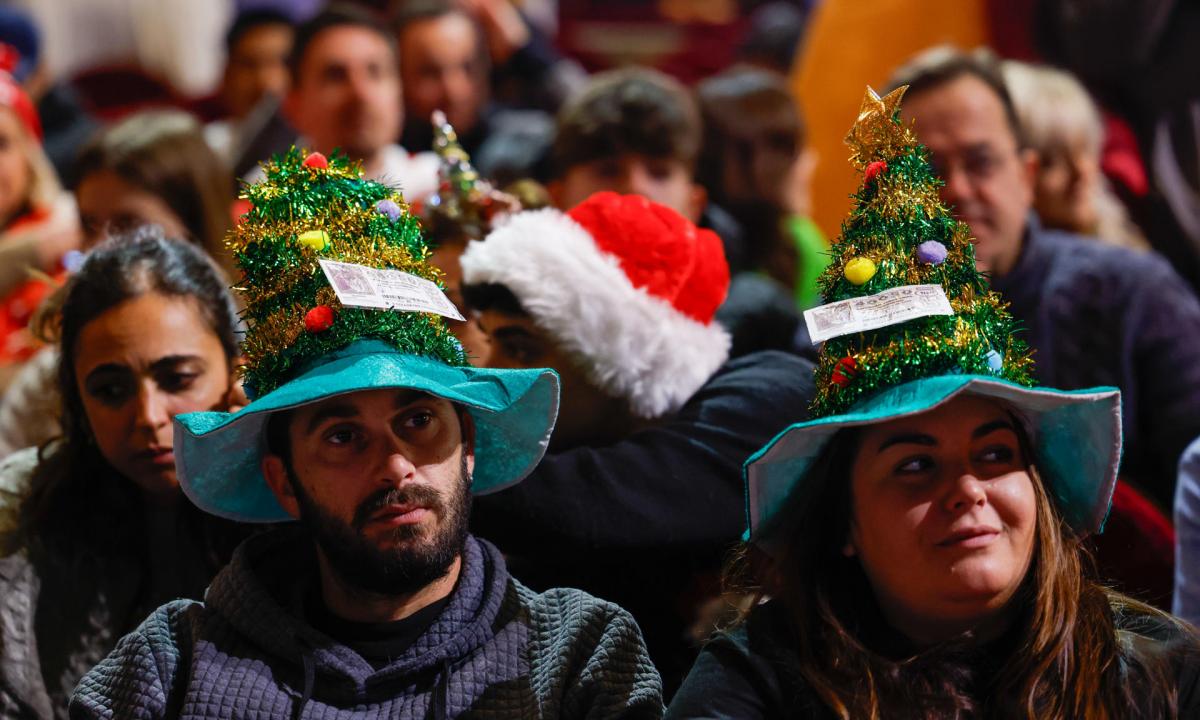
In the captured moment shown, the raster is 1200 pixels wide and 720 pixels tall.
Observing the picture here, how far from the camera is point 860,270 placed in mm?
2068

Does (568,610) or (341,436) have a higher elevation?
(341,436)

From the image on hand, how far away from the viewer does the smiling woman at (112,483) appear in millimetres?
2678

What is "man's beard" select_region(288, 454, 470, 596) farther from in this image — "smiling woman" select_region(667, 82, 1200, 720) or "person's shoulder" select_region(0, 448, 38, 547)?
"person's shoulder" select_region(0, 448, 38, 547)

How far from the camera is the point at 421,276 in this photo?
7.54ft

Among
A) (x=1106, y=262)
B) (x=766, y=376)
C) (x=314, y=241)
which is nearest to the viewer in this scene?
(x=314, y=241)

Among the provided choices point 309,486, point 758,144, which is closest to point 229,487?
point 309,486

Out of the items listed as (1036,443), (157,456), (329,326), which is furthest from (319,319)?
(1036,443)

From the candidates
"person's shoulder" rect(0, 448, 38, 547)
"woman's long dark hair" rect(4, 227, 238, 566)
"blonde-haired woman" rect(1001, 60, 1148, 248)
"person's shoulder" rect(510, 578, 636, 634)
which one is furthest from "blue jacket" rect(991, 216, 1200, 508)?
"person's shoulder" rect(0, 448, 38, 547)

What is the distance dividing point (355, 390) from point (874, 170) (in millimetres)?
786

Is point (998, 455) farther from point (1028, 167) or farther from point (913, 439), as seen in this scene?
point (1028, 167)

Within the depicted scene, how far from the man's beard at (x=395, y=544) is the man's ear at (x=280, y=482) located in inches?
3.1

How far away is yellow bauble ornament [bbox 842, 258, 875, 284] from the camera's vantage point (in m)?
2.06

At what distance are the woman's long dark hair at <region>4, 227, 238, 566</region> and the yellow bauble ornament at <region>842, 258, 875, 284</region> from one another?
1.25 meters

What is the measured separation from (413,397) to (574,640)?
42 centimetres
